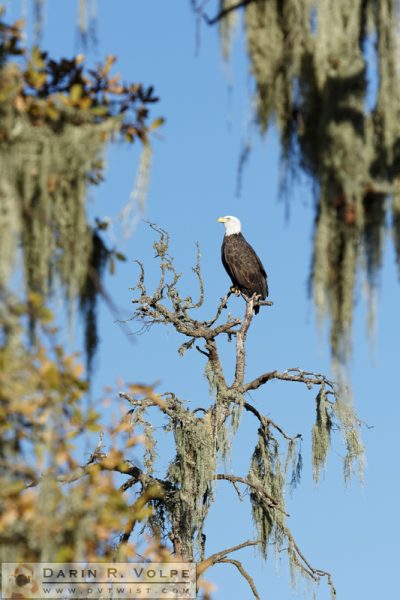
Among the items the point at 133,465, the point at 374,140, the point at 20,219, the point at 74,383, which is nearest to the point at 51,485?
the point at 74,383

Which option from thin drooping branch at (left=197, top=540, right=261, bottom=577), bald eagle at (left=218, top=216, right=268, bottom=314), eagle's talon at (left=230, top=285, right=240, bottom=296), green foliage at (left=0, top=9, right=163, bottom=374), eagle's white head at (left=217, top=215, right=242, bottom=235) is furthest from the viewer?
eagle's white head at (left=217, top=215, right=242, bottom=235)

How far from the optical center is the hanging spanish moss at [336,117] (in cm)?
367

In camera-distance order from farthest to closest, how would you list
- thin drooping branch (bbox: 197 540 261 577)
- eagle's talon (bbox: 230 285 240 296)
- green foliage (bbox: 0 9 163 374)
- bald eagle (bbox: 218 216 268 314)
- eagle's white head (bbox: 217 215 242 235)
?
eagle's white head (bbox: 217 215 242 235) < bald eagle (bbox: 218 216 268 314) < eagle's talon (bbox: 230 285 240 296) < thin drooping branch (bbox: 197 540 261 577) < green foliage (bbox: 0 9 163 374)

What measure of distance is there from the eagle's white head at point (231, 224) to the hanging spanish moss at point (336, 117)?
8.68m

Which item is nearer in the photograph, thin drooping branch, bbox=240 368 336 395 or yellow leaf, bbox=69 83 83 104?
yellow leaf, bbox=69 83 83 104

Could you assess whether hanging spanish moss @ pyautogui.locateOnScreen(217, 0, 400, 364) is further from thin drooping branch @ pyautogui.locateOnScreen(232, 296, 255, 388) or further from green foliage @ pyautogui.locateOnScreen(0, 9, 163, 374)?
thin drooping branch @ pyautogui.locateOnScreen(232, 296, 255, 388)

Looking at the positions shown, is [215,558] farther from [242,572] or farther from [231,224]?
[231,224]

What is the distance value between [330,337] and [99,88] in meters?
1.32

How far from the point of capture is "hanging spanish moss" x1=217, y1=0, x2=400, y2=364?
12.1 feet

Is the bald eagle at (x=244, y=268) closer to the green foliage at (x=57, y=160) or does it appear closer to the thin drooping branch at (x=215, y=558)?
the thin drooping branch at (x=215, y=558)

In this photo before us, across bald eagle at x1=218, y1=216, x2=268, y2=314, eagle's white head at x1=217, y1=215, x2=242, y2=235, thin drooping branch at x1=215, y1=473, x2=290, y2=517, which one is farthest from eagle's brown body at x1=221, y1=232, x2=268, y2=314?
thin drooping branch at x1=215, y1=473, x2=290, y2=517

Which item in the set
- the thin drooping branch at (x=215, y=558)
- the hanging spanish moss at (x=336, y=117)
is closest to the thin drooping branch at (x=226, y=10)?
the hanging spanish moss at (x=336, y=117)

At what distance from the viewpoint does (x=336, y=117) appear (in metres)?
3.73

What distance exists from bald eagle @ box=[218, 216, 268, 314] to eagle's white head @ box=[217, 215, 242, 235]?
56 cm
